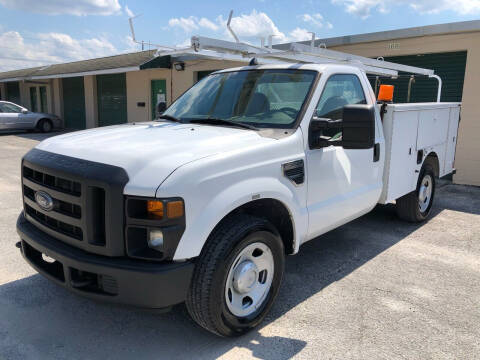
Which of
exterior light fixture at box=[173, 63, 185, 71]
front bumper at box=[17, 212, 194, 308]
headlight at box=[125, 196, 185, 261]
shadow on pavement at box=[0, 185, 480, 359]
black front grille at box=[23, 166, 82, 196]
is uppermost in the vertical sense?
exterior light fixture at box=[173, 63, 185, 71]

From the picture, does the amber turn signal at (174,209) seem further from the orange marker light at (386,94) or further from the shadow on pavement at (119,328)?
the orange marker light at (386,94)

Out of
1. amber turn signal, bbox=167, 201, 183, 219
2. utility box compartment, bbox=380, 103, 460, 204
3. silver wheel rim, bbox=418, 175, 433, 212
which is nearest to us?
amber turn signal, bbox=167, 201, 183, 219

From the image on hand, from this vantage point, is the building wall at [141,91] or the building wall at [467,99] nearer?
the building wall at [467,99]

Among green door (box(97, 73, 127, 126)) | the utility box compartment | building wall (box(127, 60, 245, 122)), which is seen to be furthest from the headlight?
green door (box(97, 73, 127, 126))

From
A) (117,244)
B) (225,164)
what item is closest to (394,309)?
(225,164)

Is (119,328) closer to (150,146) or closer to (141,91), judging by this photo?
(150,146)

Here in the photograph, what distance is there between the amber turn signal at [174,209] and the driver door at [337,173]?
135 centimetres

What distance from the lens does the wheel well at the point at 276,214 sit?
10.3 ft

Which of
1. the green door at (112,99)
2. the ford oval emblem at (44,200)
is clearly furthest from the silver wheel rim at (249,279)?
the green door at (112,99)

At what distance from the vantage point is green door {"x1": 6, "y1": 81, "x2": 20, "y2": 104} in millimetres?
30016

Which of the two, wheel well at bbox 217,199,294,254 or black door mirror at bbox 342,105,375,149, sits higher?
black door mirror at bbox 342,105,375,149

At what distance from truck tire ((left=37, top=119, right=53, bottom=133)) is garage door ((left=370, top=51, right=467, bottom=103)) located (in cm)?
1568

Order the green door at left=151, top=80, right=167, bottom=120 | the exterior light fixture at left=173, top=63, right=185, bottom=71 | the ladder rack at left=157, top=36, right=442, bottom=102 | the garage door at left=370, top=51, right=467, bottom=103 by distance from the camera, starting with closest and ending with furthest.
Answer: the ladder rack at left=157, top=36, right=442, bottom=102 < the garage door at left=370, top=51, right=467, bottom=103 < the exterior light fixture at left=173, top=63, right=185, bottom=71 < the green door at left=151, top=80, right=167, bottom=120

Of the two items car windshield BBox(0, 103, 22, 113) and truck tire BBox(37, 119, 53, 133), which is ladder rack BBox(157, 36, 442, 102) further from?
truck tire BBox(37, 119, 53, 133)
